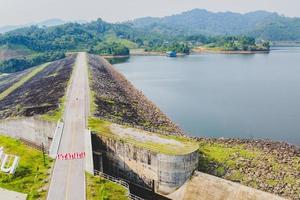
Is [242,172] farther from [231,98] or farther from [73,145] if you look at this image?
[231,98]

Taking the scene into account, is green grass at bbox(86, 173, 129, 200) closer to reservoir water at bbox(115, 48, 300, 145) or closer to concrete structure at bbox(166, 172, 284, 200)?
concrete structure at bbox(166, 172, 284, 200)

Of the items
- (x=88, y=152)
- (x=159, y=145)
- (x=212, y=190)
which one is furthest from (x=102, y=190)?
(x=212, y=190)

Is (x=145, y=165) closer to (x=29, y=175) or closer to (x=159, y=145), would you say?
(x=159, y=145)

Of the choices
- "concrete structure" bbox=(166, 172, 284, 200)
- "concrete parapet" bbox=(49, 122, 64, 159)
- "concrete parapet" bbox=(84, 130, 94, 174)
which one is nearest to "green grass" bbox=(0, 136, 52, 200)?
"concrete parapet" bbox=(49, 122, 64, 159)

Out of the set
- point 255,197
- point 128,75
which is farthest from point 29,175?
point 128,75

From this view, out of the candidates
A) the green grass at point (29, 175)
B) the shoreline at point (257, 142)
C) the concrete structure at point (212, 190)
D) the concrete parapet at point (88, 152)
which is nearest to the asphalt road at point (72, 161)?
the concrete parapet at point (88, 152)
